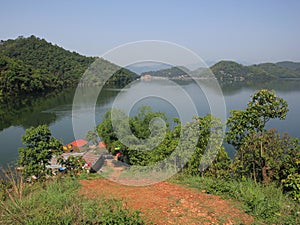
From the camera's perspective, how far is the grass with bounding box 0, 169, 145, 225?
2.43 metres

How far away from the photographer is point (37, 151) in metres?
5.60

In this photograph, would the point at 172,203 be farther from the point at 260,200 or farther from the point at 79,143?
the point at 79,143

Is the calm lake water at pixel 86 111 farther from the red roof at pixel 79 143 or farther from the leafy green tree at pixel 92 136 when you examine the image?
the leafy green tree at pixel 92 136

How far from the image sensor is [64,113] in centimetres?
2591

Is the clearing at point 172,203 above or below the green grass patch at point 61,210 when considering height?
below

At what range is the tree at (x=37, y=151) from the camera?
17.8ft

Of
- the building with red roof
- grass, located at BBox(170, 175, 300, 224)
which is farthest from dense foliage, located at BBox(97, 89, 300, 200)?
the building with red roof

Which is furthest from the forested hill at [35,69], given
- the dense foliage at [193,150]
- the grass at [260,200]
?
the grass at [260,200]

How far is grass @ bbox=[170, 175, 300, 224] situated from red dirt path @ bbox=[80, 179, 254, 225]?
0.14 meters

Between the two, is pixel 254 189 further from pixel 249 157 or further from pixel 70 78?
pixel 70 78

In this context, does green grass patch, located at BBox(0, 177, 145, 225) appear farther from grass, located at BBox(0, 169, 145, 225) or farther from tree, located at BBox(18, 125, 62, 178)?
tree, located at BBox(18, 125, 62, 178)

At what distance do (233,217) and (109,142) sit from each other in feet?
33.8

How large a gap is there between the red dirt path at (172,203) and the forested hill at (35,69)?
52.9 feet

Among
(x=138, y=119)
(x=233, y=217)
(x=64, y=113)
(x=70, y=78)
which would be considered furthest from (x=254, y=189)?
(x=70, y=78)
